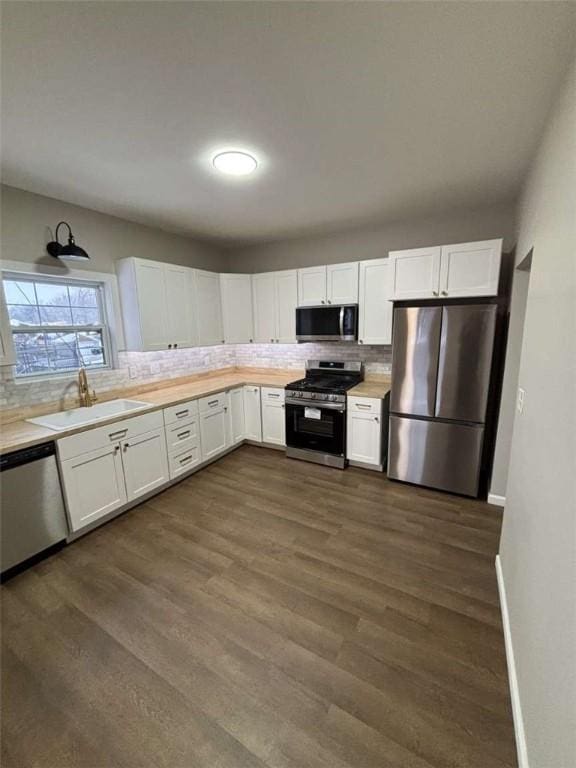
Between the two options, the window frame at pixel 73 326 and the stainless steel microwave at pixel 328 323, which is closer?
the window frame at pixel 73 326

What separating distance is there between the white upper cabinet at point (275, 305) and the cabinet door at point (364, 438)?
4.43 ft

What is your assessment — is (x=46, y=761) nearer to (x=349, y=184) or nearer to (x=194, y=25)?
(x=194, y=25)

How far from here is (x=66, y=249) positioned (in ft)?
8.00

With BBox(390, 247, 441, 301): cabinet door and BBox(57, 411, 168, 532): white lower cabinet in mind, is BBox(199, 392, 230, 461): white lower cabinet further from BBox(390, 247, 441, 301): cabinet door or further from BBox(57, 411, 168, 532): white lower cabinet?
BBox(390, 247, 441, 301): cabinet door

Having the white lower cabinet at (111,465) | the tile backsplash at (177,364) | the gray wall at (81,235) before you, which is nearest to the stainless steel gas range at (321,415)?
the tile backsplash at (177,364)

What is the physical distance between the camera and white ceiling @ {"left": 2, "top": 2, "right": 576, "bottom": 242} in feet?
3.58

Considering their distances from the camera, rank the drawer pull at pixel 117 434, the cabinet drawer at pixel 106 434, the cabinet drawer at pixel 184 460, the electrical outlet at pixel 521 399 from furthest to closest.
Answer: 1. the cabinet drawer at pixel 184 460
2. the drawer pull at pixel 117 434
3. the cabinet drawer at pixel 106 434
4. the electrical outlet at pixel 521 399

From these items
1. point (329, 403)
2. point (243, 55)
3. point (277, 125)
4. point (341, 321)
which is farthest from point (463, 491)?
point (243, 55)

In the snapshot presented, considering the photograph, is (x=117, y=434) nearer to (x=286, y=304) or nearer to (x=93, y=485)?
(x=93, y=485)

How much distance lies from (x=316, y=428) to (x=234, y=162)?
2578mm

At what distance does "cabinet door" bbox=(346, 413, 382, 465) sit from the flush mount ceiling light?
7.84ft

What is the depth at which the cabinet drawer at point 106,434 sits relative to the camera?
2.21 metres

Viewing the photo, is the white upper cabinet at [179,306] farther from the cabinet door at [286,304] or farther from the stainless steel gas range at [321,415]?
the stainless steel gas range at [321,415]

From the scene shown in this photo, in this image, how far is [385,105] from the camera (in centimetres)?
153
